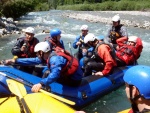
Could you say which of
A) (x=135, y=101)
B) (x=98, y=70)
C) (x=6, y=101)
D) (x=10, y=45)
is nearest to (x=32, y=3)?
(x=10, y=45)

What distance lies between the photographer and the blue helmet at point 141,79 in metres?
2.04

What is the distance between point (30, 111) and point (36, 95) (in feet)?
1.28

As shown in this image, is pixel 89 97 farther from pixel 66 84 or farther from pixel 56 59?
pixel 56 59

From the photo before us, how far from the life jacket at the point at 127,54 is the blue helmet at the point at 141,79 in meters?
4.48

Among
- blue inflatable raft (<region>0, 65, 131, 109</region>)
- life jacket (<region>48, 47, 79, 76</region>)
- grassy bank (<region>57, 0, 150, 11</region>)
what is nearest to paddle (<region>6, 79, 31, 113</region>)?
blue inflatable raft (<region>0, 65, 131, 109</region>)

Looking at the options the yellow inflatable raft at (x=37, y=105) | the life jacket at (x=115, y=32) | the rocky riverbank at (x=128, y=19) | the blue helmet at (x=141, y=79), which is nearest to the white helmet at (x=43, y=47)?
the yellow inflatable raft at (x=37, y=105)

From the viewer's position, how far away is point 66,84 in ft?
16.6

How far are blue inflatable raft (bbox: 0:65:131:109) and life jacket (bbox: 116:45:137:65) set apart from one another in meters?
0.68

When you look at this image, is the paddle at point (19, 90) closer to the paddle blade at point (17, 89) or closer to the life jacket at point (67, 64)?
the paddle blade at point (17, 89)

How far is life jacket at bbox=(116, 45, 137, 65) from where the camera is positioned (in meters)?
6.53

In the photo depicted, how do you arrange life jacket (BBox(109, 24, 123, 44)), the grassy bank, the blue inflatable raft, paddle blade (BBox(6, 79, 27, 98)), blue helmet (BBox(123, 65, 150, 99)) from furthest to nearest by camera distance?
Result: the grassy bank < life jacket (BBox(109, 24, 123, 44)) < the blue inflatable raft < paddle blade (BBox(6, 79, 27, 98)) < blue helmet (BBox(123, 65, 150, 99))

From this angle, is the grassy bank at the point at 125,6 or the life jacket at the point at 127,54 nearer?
the life jacket at the point at 127,54

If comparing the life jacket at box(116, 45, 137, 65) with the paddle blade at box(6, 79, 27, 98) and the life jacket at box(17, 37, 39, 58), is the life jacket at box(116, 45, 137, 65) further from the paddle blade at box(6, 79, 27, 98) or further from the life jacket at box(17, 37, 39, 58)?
the paddle blade at box(6, 79, 27, 98)

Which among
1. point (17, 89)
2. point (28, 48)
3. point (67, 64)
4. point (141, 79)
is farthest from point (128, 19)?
point (141, 79)
